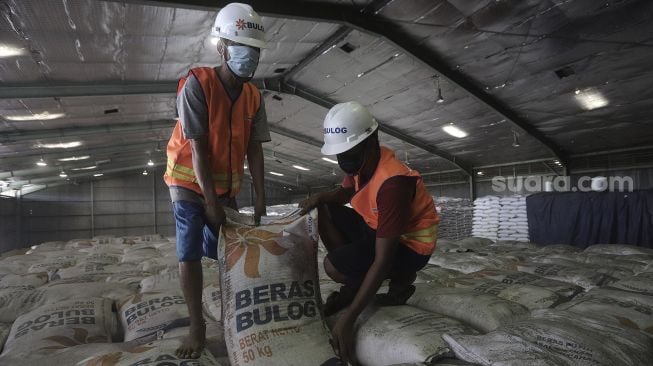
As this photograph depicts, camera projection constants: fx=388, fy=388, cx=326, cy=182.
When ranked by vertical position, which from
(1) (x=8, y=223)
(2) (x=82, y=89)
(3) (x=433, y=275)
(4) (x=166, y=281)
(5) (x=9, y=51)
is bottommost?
(1) (x=8, y=223)

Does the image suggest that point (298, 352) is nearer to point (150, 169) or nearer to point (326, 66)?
point (326, 66)

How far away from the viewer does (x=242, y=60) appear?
1686 millimetres

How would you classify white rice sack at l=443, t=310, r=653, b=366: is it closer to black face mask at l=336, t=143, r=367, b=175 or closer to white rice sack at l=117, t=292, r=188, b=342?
black face mask at l=336, t=143, r=367, b=175

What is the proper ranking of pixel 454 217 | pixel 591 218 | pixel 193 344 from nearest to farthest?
pixel 193 344, pixel 591 218, pixel 454 217

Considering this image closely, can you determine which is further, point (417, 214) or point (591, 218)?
point (591, 218)

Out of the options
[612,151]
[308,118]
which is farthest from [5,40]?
[612,151]

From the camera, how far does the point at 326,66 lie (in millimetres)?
6922

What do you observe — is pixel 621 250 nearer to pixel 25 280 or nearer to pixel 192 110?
pixel 192 110

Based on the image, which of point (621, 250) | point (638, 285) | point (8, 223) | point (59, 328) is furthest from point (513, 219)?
point (8, 223)

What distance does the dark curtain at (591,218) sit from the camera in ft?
19.9

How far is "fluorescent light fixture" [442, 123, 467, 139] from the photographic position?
9409mm

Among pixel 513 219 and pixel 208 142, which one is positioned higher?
pixel 208 142

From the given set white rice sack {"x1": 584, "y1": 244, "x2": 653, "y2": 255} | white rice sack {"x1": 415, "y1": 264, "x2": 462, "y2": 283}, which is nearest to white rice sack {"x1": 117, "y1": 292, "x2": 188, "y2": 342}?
white rice sack {"x1": 415, "y1": 264, "x2": 462, "y2": 283}

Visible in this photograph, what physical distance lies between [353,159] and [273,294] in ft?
2.32
